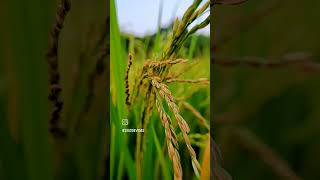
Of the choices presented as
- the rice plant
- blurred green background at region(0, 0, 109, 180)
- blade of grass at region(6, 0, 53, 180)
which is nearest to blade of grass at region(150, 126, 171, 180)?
the rice plant

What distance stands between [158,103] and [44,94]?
0.22 m

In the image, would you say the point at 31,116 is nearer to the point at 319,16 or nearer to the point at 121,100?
the point at 121,100

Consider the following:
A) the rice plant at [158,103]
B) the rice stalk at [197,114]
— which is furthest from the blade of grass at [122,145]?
the rice stalk at [197,114]

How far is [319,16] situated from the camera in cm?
101

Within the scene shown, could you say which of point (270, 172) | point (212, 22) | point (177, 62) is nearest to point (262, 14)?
point (212, 22)

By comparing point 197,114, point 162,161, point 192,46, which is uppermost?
point 192,46

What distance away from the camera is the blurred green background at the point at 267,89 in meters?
0.94

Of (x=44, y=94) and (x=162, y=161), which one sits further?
(x=162, y=161)

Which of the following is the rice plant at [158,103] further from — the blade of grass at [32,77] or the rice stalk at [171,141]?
the blade of grass at [32,77]

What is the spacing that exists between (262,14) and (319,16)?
0.50 feet

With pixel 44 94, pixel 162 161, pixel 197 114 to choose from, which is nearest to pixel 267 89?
pixel 197 114

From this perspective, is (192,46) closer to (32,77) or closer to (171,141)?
(171,141)

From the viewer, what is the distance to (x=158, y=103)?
2.91 feet

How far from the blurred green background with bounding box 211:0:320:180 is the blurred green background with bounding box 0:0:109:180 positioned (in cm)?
25
